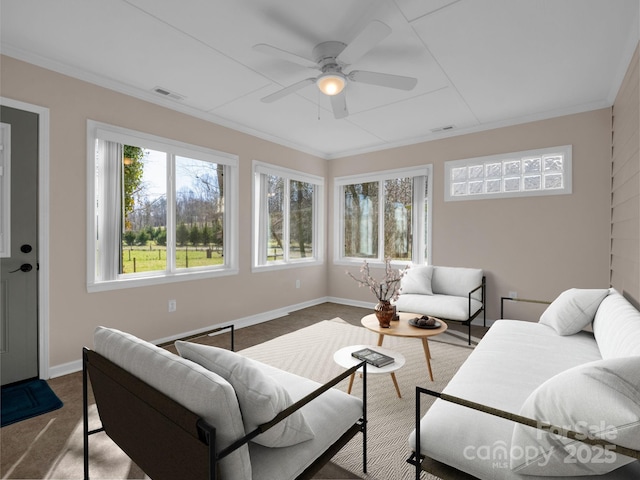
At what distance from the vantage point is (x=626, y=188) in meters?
2.81

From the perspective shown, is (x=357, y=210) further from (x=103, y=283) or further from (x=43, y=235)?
(x=43, y=235)

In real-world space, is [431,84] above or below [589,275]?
above

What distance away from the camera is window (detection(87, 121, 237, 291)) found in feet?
10.3

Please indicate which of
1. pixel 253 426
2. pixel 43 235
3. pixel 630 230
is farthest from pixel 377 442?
pixel 43 235

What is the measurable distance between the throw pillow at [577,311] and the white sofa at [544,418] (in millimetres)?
553

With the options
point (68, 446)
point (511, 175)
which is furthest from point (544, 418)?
point (511, 175)

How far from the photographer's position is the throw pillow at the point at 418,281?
4.36 m

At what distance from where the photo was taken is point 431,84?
10.4 ft

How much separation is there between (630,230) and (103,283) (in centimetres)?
452

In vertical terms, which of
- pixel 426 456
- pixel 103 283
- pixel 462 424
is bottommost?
pixel 426 456

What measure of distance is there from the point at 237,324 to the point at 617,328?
3720mm

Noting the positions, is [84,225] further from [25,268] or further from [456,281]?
[456,281]

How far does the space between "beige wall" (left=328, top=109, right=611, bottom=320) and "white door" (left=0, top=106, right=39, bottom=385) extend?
4375mm

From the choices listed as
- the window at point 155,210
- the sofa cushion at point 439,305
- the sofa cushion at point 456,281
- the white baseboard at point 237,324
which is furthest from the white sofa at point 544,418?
the window at point 155,210
